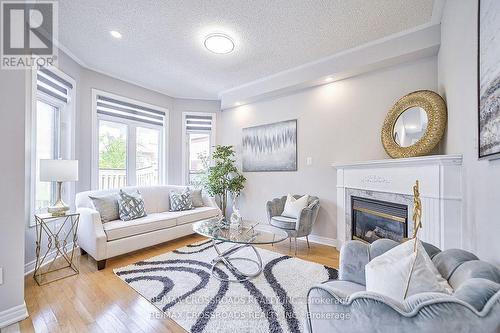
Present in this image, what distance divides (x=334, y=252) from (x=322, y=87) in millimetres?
2530

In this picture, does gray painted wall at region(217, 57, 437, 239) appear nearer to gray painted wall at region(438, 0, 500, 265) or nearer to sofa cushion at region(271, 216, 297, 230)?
sofa cushion at region(271, 216, 297, 230)

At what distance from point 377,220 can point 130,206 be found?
3.35 meters

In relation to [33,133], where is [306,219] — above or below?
below

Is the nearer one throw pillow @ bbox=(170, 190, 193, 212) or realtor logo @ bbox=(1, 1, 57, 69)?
realtor logo @ bbox=(1, 1, 57, 69)

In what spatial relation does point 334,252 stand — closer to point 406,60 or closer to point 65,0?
point 406,60

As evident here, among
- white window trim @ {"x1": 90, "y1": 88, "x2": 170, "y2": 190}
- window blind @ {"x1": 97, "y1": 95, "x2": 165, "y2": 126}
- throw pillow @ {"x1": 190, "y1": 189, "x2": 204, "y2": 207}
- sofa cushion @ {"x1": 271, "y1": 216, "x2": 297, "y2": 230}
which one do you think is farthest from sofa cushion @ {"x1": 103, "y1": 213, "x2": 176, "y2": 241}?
window blind @ {"x1": 97, "y1": 95, "x2": 165, "y2": 126}

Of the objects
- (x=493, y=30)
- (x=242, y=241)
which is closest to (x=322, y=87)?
(x=493, y=30)

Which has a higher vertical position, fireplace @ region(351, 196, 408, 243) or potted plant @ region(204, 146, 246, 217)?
potted plant @ region(204, 146, 246, 217)

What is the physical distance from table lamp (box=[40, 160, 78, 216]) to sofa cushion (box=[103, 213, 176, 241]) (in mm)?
529

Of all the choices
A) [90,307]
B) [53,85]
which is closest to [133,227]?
[90,307]

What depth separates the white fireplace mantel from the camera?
1.88 m

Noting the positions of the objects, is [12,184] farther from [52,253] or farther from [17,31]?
[52,253]

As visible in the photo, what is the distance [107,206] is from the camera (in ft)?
9.89

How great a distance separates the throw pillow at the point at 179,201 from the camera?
3.82 metres
